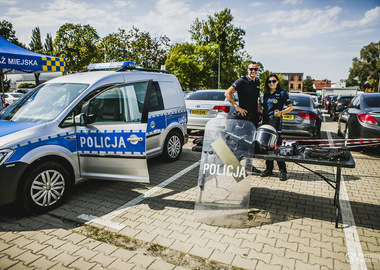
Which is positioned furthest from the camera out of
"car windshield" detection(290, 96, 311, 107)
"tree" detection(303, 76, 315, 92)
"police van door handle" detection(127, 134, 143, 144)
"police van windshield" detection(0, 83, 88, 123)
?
"tree" detection(303, 76, 315, 92)

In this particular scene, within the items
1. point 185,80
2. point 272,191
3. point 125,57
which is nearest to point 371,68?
point 185,80

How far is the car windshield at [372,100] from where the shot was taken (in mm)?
6711

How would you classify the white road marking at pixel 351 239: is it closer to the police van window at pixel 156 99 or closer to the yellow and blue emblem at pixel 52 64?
the police van window at pixel 156 99

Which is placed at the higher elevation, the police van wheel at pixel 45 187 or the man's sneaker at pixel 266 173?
the police van wheel at pixel 45 187

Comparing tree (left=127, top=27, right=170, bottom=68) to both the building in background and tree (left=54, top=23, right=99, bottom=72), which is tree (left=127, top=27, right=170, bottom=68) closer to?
tree (left=54, top=23, right=99, bottom=72)

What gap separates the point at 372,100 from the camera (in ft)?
22.6

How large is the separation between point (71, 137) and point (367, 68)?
75.4m

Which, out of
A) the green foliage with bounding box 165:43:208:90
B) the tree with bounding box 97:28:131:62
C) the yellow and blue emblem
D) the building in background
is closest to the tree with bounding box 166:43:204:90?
the green foliage with bounding box 165:43:208:90

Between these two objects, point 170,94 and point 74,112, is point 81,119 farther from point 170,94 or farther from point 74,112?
point 170,94

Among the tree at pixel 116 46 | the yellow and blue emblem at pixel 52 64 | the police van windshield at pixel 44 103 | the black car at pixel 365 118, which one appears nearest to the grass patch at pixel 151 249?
the police van windshield at pixel 44 103

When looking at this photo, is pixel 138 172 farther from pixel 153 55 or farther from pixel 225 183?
pixel 153 55

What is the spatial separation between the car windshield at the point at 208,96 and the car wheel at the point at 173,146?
299cm

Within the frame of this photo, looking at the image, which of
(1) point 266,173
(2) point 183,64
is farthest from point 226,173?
(2) point 183,64

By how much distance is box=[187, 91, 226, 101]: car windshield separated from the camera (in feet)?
28.7
